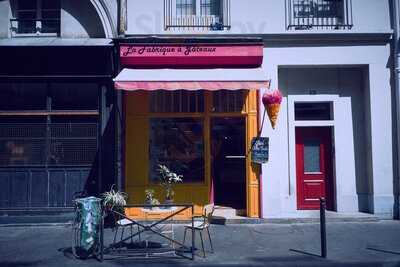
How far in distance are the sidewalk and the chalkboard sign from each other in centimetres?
156

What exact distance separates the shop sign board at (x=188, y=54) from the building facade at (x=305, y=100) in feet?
0.41

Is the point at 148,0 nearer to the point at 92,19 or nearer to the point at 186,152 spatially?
the point at 92,19

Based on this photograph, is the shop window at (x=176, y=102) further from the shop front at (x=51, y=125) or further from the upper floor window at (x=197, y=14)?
the upper floor window at (x=197, y=14)

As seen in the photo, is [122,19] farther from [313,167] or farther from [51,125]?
[313,167]

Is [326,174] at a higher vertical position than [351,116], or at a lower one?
lower

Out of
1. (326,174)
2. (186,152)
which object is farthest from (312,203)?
(186,152)

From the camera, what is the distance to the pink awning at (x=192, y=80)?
8953 millimetres

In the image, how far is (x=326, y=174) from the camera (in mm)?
10758

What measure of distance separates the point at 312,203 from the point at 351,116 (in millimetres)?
2461

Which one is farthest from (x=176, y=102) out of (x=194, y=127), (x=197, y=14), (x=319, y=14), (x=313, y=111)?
(x=319, y=14)

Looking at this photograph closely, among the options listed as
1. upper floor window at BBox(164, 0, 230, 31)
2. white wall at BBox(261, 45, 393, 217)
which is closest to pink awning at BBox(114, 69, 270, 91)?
white wall at BBox(261, 45, 393, 217)

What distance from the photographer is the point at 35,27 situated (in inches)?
420

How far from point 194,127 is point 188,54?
1.84 meters

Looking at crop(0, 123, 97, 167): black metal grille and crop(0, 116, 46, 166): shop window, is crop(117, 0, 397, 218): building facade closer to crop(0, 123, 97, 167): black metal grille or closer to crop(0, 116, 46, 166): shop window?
crop(0, 123, 97, 167): black metal grille
